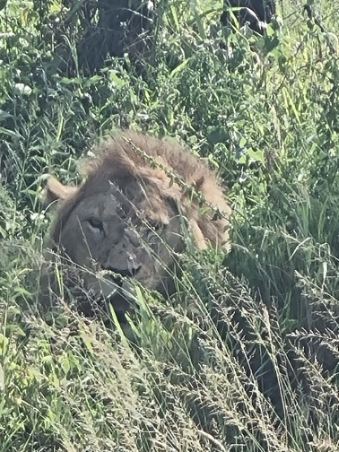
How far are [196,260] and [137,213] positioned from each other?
31 cm

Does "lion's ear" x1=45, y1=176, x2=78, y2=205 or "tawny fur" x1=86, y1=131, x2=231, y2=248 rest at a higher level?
"tawny fur" x1=86, y1=131, x2=231, y2=248

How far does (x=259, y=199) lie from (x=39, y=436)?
1.73 metres

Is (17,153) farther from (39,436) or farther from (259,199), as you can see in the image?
(39,436)

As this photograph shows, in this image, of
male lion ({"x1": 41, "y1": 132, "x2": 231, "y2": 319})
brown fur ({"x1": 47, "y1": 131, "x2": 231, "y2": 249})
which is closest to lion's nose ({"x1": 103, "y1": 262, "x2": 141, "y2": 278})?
male lion ({"x1": 41, "y1": 132, "x2": 231, "y2": 319})

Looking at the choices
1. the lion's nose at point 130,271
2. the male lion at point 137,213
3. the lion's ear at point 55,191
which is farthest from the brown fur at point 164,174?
the lion's nose at point 130,271

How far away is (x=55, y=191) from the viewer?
19.2 feet

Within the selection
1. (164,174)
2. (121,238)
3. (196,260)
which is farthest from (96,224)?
(196,260)

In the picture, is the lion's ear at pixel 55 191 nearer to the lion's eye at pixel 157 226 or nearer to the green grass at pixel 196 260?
the green grass at pixel 196 260

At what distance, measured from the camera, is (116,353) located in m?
4.35

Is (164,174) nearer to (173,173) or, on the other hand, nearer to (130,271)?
(173,173)

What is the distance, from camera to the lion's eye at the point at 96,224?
5535 mm

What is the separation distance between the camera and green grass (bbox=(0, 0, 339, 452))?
13.9 ft

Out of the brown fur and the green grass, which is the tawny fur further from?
the green grass

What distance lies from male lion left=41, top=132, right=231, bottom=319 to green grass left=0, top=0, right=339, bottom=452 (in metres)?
0.15
